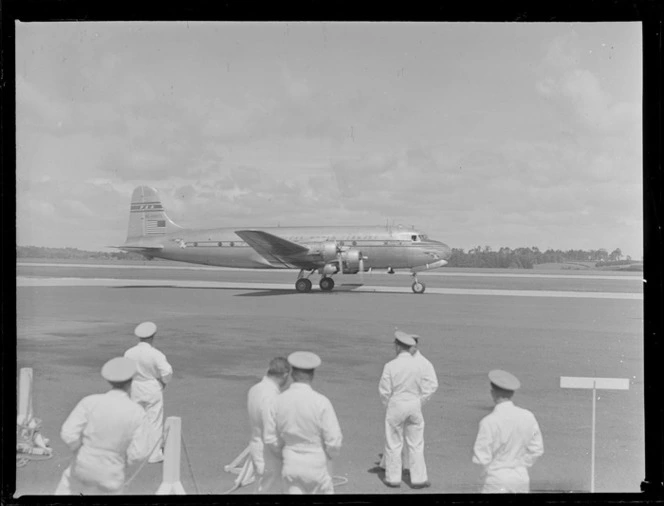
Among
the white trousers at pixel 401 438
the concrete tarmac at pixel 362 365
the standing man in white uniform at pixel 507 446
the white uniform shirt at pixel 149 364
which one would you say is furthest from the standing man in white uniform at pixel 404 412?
the white uniform shirt at pixel 149 364

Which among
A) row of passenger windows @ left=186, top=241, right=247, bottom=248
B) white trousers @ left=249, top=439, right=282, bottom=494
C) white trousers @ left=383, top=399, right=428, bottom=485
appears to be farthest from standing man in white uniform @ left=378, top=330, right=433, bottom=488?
row of passenger windows @ left=186, top=241, right=247, bottom=248

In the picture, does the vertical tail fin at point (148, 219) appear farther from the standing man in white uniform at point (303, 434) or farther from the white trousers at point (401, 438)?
the standing man in white uniform at point (303, 434)

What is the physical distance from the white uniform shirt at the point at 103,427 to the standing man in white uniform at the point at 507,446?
3.31 meters

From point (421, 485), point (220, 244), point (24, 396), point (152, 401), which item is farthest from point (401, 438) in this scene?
point (220, 244)

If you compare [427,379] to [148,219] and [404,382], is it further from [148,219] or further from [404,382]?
[148,219]

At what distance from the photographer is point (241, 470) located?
666 centimetres

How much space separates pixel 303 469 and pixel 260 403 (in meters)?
0.74

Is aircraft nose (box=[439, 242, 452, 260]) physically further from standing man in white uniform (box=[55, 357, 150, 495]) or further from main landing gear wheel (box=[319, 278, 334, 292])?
standing man in white uniform (box=[55, 357, 150, 495])

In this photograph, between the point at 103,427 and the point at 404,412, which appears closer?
the point at 103,427

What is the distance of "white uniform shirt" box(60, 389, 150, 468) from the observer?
16.0 ft

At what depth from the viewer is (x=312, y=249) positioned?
28031 mm

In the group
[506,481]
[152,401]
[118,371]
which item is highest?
[118,371]

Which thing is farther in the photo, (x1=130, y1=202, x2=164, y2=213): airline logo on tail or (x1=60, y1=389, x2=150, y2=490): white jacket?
(x1=130, y1=202, x2=164, y2=213): airline logo on tail
